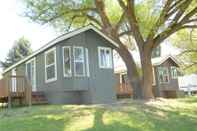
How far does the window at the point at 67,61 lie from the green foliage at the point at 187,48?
19290mm

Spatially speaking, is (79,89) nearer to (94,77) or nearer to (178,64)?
(94,77)

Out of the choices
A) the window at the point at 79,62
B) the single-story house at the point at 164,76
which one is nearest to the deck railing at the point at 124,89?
the single-story house at the point at 164,76

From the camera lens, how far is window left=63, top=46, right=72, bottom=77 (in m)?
22.5

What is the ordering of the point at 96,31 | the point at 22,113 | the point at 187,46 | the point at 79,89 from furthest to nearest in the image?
1. the point at 187,46
2. the point at 96,31
3. the point at 79,89
4. the point at 22,113

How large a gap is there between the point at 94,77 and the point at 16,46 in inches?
1379

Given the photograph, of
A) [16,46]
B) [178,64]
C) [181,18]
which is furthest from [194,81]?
[181,18]

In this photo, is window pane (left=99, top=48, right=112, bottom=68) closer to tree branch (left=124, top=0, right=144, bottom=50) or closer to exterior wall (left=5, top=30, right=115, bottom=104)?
exterior wall (left=5, top=30, right=115, bottom=104)

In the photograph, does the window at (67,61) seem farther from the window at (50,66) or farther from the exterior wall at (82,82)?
the window at (50,66)

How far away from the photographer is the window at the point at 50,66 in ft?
75.5

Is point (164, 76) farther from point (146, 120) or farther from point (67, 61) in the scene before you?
point (146, 120)

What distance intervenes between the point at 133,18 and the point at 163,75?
1732cm

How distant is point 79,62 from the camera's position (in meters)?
23.0

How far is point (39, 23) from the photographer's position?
82.3 feet

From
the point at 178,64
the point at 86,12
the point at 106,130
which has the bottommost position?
the point at 106,130
